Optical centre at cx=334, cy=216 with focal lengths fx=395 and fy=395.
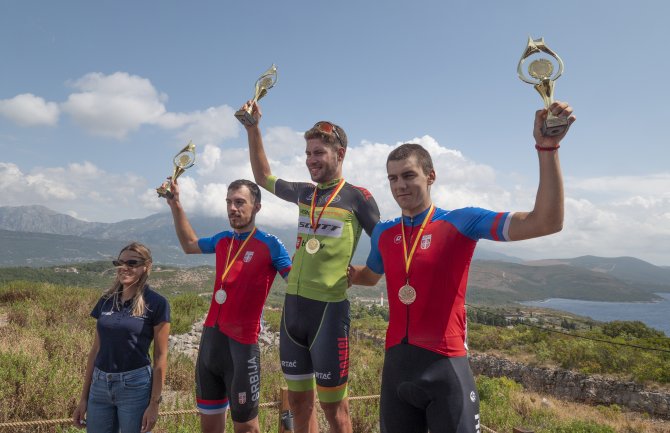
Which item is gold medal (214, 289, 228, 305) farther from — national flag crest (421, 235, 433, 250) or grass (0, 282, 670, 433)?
grass (0, 282, 670, 433)

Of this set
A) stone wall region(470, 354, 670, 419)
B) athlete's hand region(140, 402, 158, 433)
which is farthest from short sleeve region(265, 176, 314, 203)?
stone wall region(470, 354, 670, 419)

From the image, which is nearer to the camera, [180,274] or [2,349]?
[2,349]

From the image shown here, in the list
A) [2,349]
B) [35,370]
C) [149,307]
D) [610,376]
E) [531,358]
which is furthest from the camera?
[531,358]

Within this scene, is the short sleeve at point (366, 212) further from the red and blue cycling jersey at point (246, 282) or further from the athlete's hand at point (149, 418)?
the athlete's hand at point (149, 418)

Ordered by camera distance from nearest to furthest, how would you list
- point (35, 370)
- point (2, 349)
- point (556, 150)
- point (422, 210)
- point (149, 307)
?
point (556, 150)
point (422, 210)
point (149, 307)
point (35, 370)
point (2, 349)

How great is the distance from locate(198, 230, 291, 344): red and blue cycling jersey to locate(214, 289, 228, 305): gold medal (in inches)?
1.0

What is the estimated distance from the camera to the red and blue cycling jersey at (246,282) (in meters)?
3.91

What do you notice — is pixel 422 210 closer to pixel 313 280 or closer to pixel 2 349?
pixel 313 280

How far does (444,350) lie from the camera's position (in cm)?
264

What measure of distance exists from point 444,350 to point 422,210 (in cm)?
104

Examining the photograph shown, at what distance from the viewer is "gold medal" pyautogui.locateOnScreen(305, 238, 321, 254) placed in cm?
355

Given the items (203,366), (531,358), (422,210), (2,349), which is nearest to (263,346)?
(2,349)

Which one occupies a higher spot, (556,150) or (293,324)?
(556,150)

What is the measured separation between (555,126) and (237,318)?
317cm
